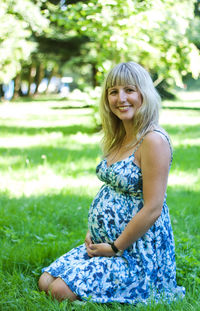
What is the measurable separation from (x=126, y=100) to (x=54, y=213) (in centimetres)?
206

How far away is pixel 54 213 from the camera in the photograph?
4453 millimetres

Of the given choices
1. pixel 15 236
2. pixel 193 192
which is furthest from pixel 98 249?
pixel 193 192

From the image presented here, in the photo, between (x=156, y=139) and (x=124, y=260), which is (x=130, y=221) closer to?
(x=124, y=260)

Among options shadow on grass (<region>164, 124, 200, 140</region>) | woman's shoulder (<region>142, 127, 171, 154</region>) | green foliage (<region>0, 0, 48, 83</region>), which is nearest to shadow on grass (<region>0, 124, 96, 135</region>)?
shadow on grass (<region>164, 124, 200, 140</region>)

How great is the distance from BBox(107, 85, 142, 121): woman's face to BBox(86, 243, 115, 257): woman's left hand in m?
0.78

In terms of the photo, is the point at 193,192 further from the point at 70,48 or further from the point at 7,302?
the point at 70,48

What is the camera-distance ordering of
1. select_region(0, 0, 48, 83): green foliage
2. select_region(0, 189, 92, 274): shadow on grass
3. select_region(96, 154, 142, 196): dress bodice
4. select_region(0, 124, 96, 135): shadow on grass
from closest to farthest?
select_region(96, 154, 142, 196): dress bodice, select_region(0, 189, 92, 274): shadow on grass, select_region(0, 0, 48, 83): green foliage, select_region(0, 124, 96, 135): shadow on grass

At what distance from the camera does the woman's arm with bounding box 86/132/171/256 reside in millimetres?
2504

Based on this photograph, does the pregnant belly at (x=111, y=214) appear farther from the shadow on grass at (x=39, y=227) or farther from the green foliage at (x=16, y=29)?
the green foliage at (x=16, y=29)

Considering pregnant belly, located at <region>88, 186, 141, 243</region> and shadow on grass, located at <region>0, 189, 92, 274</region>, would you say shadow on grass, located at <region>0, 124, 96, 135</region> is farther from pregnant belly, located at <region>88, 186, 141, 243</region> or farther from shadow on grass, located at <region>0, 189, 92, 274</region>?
pregnant belly, located at <region>88, 186, 141, 243</region>

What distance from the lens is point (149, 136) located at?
8.45 ft

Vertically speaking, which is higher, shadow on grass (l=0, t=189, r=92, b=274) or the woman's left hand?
the woman's left hand

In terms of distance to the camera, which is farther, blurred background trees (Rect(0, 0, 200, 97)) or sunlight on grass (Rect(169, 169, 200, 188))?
blurred background trees (Rect(0, 0, 200, 97))

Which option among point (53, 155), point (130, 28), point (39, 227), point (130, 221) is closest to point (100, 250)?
point (130, 221)
